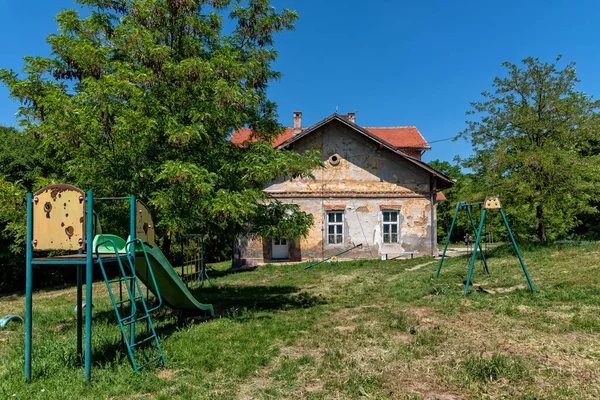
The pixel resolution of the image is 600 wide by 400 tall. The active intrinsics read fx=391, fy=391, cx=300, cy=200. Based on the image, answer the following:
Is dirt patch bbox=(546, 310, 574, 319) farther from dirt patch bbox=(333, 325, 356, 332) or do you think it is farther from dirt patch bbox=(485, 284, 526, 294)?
dirt patch bbox=(333, 325, 356, 332)

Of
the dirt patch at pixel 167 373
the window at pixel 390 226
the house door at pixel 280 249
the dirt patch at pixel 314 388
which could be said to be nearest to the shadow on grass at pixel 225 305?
the dirt patch at pixel 167 373

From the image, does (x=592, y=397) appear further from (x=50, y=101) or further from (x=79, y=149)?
(x=50, y=101)

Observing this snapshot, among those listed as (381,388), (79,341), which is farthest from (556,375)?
(79,341)

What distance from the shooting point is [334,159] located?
20312 millimetres

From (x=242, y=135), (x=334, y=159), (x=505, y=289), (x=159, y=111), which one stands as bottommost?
(x=505, y=289)

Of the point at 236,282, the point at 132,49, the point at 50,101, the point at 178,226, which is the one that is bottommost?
the point at 236,282

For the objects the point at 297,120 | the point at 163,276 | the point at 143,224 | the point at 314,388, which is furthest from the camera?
the point at 297,120

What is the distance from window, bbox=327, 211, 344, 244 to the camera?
66.0ft

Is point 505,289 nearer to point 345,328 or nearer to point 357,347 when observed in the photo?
point 345,328

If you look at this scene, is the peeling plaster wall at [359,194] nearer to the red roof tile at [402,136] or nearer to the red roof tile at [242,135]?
the red roof tile at [242,135]

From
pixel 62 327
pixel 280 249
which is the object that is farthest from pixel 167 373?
pixel 280 249

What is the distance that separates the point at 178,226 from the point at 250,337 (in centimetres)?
234

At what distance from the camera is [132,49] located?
7.62m

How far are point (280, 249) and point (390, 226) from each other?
5810mm
